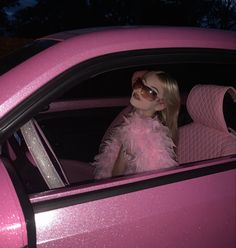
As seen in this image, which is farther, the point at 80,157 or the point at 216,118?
the point at 80,157

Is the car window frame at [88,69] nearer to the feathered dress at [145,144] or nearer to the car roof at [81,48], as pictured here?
the car roof at [81,48]

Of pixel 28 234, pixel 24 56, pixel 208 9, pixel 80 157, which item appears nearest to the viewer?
pixel 28 234

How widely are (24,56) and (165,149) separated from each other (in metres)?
0.84

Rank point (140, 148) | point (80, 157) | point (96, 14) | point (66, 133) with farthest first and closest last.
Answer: point (96, 14) < point (66, 133) < point (80, 157) < point (140, 148)

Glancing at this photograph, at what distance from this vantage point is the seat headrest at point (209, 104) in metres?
2.13

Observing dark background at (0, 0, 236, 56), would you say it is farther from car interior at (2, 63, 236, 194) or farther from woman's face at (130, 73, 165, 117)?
woman's face at (130, 73, 165, 117)

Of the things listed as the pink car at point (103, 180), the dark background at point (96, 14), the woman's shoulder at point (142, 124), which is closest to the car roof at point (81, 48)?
the pink car at point (103, 180)

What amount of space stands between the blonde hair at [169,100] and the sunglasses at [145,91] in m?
0.08

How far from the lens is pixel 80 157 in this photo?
378 centimetres

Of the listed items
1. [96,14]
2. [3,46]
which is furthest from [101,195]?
[96,14]

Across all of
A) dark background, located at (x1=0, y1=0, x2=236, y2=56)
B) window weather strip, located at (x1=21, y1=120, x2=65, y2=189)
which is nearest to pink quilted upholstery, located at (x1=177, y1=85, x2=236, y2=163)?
window weather strip, located at (x1=21, y1=120, x2=65, y2=189)

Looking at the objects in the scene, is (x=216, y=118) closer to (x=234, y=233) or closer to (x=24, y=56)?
(x=234, y=233)

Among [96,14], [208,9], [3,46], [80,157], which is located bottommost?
[80,157]

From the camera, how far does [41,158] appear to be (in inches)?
66.6
